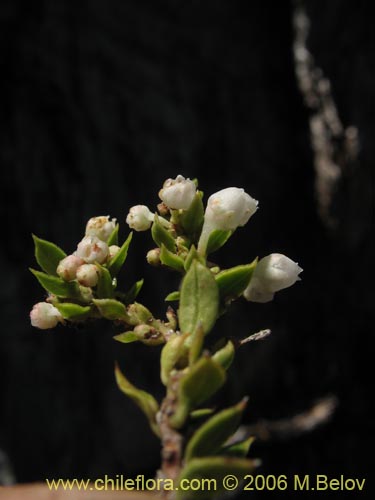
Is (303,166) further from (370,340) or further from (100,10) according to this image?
(100,10)

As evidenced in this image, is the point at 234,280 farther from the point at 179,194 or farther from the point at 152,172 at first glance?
the point at 152,172

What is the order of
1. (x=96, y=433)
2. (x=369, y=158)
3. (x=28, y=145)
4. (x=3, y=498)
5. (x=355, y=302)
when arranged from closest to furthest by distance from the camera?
(x=3, y=498)
(x=28, y=145)
(x=96, y=433)
(x=369, y=158)
(x=355, y=302)

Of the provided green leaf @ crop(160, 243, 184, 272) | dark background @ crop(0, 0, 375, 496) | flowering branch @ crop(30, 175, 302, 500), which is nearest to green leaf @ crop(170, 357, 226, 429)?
flowering branch @ crop(30, 175, 302, 500)

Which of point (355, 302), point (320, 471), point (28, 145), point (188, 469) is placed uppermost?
point (28, 145)

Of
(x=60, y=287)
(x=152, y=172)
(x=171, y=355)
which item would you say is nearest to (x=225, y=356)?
(x=171, y=355)

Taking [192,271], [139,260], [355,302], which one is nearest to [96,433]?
[139,260]

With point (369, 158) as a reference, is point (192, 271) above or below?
below

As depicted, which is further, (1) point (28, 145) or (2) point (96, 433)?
(2) point (96, 433)
